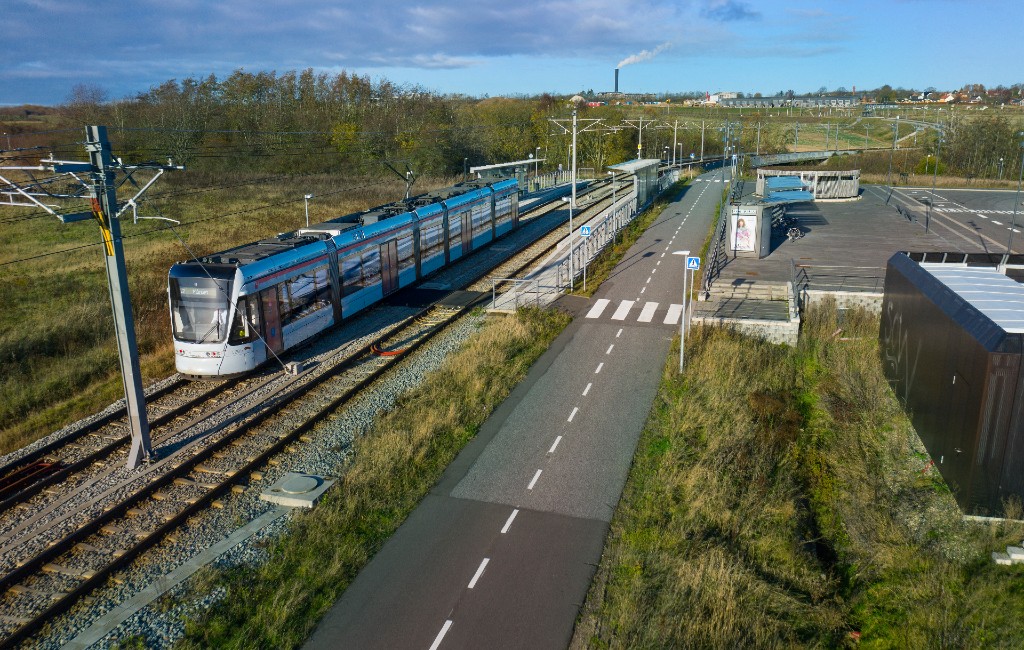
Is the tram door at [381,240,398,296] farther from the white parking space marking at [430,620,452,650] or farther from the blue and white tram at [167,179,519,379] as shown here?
the white parking space marking at [430,620,452,650]

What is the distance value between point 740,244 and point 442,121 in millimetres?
43971

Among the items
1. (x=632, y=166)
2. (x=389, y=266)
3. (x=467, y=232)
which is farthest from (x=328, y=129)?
(x=389, y=266)

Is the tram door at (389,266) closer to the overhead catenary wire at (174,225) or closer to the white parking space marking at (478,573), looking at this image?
the overhead catenary wire at (174,225)

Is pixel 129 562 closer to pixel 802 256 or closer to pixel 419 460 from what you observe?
pixel 419 460

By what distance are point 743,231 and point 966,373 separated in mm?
17571

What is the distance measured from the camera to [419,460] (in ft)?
43.8

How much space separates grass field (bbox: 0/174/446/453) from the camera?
17.4 metres

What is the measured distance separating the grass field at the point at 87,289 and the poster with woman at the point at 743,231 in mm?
20295

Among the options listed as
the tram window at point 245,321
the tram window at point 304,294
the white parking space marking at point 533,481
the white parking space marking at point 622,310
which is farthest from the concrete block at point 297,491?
the white parking space marking at point 622,310

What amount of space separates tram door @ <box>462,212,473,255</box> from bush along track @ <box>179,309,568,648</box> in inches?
472

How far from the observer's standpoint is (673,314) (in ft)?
75.2

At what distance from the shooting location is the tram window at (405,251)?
81.0 feet

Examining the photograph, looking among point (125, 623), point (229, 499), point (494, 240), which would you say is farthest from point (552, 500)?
point (494, 240)

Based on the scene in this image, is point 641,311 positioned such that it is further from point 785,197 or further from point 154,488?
point 154,488
